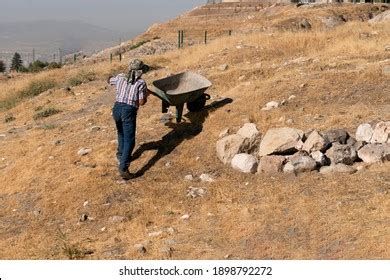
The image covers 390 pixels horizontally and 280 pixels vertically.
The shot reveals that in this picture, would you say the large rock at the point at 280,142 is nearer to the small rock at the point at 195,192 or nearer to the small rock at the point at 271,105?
the small rock at the point at 195,192

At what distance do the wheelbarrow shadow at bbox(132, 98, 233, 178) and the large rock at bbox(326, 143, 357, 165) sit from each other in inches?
112

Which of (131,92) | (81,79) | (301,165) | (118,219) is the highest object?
(131,92)

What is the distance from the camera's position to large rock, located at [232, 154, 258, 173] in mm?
7949

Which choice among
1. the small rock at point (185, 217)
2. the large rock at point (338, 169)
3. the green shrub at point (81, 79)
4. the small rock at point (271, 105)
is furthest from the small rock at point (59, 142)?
the green shrub at point (81, 79)

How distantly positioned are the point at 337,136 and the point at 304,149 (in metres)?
0.68

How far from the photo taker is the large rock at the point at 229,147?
838 cm

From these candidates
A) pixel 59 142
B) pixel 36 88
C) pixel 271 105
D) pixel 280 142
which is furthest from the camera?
pixel 36 88

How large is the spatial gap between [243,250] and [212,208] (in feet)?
4.09

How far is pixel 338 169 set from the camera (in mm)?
7516

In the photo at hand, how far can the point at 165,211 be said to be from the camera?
23.7 ft

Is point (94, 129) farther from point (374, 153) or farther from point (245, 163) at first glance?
point (374, 153)

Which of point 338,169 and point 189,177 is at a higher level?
point 338,169

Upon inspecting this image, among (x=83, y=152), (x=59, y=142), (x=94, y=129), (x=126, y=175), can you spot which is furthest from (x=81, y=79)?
(x=126, y=175)

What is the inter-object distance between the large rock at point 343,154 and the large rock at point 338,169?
0.12 meters
